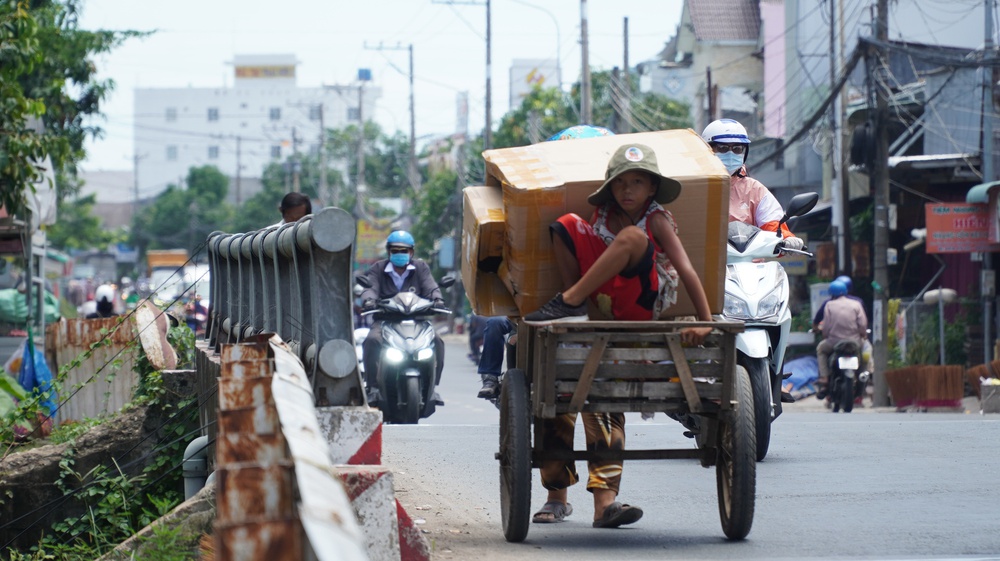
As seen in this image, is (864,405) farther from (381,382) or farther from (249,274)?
(249,274)

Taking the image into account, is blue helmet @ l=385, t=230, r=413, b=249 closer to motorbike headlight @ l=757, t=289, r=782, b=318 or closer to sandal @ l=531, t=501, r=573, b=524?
motorbike headlight @ l=757, t=289, r=782, b=318

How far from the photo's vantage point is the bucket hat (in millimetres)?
5727

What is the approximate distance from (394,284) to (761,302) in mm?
5339

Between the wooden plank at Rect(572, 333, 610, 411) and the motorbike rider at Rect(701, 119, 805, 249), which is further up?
the motorbike rider at Rect(701, 119, 805, 249)

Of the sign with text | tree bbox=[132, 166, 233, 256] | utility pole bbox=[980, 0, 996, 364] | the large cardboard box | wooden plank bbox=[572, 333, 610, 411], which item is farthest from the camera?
tree bbox=[132, 166, 233, 256]

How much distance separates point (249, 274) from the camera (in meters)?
8.09

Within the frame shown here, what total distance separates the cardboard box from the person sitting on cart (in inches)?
17.4

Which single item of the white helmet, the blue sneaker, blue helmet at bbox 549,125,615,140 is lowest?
the white helmet


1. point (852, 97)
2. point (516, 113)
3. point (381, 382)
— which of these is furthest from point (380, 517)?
point (516, 113)

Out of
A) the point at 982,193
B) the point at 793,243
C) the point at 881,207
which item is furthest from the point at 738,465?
the point at 881,207

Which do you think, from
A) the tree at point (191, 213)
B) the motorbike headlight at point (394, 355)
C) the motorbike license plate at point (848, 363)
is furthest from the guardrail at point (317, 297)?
the tree at point (191, 213)

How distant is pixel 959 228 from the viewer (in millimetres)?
21422

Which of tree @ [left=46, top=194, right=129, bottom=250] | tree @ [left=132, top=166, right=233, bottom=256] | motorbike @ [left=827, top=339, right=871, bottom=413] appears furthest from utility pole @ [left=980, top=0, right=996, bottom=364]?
tree @ [left=132, top=166, right=233, bottom=256]

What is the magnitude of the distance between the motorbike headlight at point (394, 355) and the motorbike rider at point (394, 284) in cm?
20
